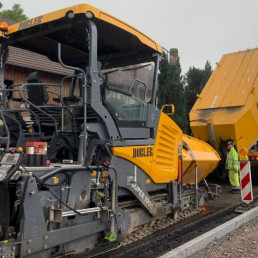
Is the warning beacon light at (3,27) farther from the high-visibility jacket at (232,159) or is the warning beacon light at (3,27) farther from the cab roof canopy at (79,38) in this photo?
the high-visibility jacket at (232,159)

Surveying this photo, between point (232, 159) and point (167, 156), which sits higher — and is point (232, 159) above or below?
below

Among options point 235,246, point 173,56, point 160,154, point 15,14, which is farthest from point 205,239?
point 15,14

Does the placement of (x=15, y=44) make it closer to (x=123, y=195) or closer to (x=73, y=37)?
(x=73, y=37)

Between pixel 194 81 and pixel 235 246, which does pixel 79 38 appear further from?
pixel 194 81

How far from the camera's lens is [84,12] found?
340 centimetres

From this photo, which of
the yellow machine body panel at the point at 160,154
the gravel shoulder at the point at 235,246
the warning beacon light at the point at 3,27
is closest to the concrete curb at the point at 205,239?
the gravel shoulder at the point at 235,246

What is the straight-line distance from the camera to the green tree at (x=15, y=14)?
2630 cm

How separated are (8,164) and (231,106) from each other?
6.74 meters

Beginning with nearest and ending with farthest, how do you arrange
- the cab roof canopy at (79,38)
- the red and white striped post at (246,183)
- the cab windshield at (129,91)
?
the cab roof canopy at (79,38) < the cab windshield at (129,91) < the red and white striped post at (246,183)

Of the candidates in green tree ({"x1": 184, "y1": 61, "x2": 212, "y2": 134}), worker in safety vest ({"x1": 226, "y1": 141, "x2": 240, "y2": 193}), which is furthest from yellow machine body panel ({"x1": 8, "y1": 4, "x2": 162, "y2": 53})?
green tree ({"x1": 184, "y1": 61, "x2": 212, "y2": 134})

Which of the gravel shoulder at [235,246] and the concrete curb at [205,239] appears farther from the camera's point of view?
the gravel shoulder at [235,246]

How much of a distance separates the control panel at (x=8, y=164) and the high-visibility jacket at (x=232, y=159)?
6.38 metres

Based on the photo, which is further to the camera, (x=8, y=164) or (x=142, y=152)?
(x=142, y=152)

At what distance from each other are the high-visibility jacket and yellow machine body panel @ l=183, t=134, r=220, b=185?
1.75 metres
